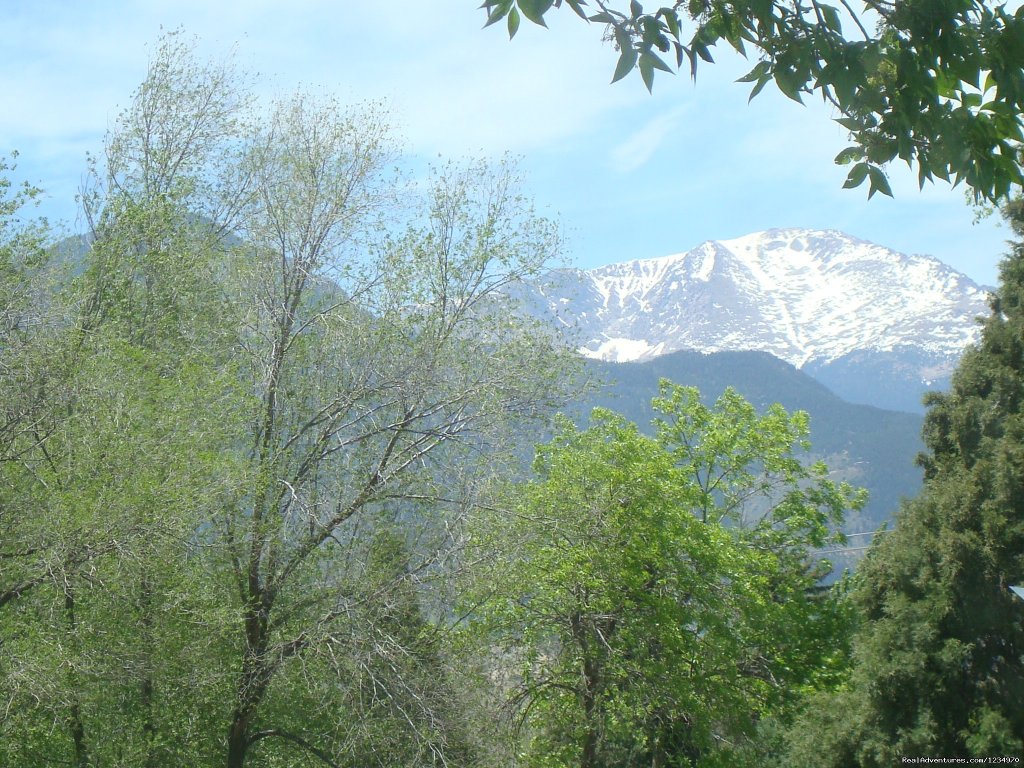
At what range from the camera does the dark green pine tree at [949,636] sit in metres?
16.7

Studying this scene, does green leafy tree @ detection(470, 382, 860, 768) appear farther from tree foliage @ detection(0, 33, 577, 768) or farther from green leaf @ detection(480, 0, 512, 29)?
green leaf @ detection(480, 0, 512, 29)

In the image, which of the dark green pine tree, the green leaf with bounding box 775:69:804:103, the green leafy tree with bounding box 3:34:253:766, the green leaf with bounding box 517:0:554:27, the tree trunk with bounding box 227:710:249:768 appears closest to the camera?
the green leaf with bounding box 517:0:554:27

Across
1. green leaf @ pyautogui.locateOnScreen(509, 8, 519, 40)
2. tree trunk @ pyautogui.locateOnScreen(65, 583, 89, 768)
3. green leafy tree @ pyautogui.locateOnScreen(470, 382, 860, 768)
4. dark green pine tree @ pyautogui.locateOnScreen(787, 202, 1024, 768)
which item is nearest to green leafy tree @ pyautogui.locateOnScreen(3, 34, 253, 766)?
tree trunk @ pyautogui.locateOnScreen(65, 583, 89, 768)

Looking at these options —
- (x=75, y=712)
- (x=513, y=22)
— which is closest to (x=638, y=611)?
(x=75, y=712)

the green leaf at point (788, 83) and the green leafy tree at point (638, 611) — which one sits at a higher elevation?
the green leaf at point (788, 83)

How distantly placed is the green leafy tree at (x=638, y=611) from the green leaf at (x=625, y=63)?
10.9 meters

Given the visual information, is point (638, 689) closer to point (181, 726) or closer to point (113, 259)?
point (181, 726)

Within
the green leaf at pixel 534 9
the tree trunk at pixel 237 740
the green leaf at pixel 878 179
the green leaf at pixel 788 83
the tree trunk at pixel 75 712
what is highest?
the green leaf at pixel 534 9

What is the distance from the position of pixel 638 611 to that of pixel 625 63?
16844 mm

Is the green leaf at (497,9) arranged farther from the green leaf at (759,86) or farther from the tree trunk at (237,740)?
the tree trunk at (237,740)

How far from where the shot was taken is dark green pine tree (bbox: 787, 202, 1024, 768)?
54.8ft

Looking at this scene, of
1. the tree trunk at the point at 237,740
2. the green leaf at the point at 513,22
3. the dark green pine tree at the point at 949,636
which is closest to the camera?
the green leaf at the point at 513,22

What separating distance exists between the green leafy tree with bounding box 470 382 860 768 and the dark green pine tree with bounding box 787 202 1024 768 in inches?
93.4

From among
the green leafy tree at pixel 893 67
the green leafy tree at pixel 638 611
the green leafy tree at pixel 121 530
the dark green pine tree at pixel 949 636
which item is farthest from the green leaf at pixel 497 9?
the dark green pine tree at pixel 949 636
